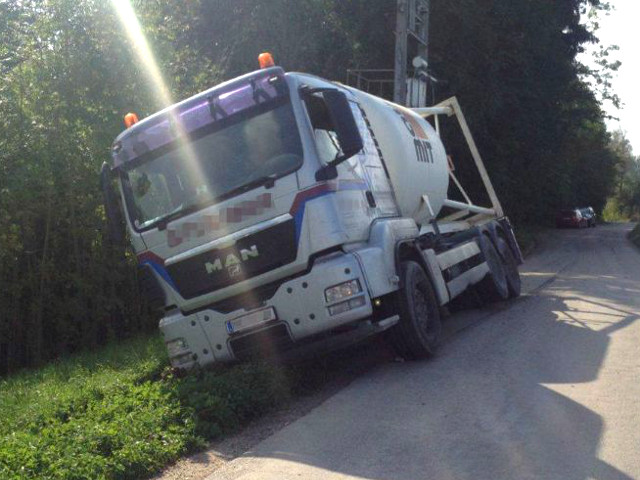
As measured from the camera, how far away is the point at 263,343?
7.74 metres

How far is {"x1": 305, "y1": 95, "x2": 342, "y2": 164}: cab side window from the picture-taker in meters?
7.70

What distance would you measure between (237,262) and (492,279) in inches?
252

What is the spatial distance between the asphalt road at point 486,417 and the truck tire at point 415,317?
0.64 feet

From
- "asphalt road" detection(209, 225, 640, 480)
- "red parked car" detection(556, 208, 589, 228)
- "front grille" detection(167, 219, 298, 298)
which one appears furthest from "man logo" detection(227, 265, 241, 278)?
"red parked car" detection(556, 208, 589, 228)

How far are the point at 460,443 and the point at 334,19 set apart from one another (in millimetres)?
19097

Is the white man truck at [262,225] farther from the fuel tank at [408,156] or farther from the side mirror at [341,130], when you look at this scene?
the fuel tank at [408,156]

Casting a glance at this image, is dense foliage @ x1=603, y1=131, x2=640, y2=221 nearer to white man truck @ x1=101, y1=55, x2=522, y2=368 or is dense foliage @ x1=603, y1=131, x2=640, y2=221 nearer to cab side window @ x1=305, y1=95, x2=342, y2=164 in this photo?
white man truck @ x1=101, y1=55, x2=522, y2=368

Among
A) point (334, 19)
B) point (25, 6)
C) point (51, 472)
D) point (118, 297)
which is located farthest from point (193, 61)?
point (51, 472)

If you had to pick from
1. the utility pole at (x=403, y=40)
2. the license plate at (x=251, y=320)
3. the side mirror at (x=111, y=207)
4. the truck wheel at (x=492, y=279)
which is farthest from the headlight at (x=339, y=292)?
the utility pole at (x=403, y=40)

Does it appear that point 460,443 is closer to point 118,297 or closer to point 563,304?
point 563,304

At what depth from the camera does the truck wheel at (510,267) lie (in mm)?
14094

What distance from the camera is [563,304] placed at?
13164 millimetres

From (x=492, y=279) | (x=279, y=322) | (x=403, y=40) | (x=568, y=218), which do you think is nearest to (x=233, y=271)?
(x=279, y=322)

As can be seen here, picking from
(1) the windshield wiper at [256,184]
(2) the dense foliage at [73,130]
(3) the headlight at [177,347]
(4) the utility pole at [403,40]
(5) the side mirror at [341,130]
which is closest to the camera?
(5) the side mirror at [341,130]
